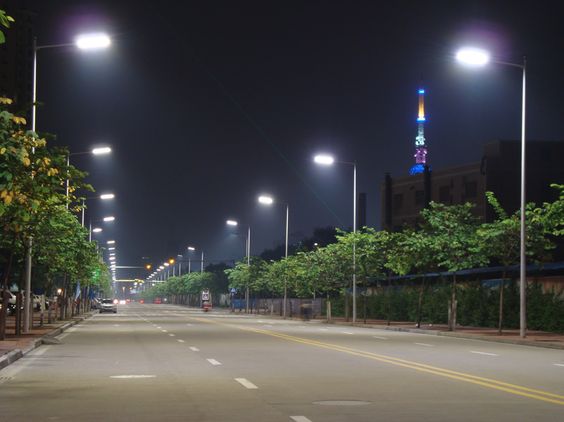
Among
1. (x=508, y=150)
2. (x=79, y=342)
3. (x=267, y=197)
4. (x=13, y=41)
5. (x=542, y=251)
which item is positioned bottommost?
(x=79, y=342)

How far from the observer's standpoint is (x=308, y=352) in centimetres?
2650

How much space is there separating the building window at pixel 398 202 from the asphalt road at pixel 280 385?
104m

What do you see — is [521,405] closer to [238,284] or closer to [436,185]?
[238,284]

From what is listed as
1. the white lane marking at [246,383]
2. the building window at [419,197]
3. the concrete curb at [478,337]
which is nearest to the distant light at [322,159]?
the concrete curb at [478,337]

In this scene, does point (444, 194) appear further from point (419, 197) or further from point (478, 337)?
point (478, 337)

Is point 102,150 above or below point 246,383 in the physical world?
above

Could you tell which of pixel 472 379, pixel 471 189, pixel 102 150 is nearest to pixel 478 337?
pixel 102 150

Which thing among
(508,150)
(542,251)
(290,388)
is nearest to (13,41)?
(508,150)

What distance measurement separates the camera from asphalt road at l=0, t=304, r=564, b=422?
12.7m

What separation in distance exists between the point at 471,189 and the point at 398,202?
17740 mm

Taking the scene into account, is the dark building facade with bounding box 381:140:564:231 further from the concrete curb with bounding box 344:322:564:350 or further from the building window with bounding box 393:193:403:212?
the concrete curb with bounding box 344:322:564:350

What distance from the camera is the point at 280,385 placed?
653 inches

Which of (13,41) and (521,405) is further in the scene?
(13,41)

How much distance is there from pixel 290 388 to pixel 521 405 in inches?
152
